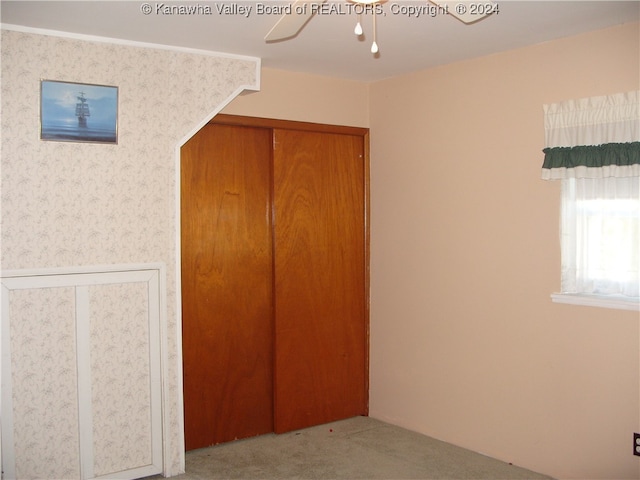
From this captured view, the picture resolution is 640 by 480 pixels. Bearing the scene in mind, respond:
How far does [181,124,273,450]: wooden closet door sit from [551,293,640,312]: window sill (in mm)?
1740

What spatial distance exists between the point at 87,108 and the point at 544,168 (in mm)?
2336

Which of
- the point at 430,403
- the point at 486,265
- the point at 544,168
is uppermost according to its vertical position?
the point at 544,168

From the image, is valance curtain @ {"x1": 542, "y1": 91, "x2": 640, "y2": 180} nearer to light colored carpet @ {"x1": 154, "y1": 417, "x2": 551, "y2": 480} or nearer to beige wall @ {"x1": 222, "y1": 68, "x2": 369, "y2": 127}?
beige wall @ {"x1": 222, "y1": 68, "x2": 369, "y2": 127}

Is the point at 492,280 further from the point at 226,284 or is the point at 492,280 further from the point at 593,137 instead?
the point at 226,284

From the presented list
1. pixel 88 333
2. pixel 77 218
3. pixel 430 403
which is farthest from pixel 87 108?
pixel 430 403

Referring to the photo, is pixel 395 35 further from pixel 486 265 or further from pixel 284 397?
pixel 284 397

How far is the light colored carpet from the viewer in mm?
3350

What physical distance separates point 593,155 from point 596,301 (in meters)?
0.71

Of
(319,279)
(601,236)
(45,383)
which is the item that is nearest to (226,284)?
(319,279)

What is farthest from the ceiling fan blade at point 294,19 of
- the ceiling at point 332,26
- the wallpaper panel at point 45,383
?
the wallpaper panel at point 45,383

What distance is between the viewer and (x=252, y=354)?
3932 mm

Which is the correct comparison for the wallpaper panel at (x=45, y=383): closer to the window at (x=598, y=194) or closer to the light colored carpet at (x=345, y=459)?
the light colored carpet at (x=345, y=459)

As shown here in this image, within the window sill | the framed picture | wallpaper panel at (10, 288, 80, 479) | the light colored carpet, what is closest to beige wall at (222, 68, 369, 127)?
the framed picture

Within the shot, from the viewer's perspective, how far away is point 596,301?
305cm
